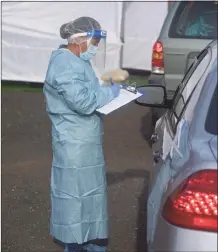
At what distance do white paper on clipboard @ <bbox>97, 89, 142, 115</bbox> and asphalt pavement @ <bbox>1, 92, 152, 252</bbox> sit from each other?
1390 millimetres

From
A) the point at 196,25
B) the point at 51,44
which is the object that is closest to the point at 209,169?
the point at 196,25

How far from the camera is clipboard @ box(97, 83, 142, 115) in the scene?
444cm

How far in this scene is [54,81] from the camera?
14.6 feet

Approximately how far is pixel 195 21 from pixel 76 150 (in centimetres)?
461

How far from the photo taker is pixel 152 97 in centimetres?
488

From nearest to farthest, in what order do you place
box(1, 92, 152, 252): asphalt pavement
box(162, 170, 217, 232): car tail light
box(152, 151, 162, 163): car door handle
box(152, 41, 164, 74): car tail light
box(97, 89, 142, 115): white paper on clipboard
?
box(162, 170, 217, 232): car tail light, box(152, 151, 162, 163): car door handle, box(97, 89, 142, 115): white paper on clipboard, box(1, 92, 152, 252): asphalt pavement, box(152, 41, 164, 74): car tail light

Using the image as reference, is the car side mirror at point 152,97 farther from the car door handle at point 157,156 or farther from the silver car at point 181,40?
the silver car at point 181,40

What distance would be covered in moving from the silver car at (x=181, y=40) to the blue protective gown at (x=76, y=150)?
3.74 metres

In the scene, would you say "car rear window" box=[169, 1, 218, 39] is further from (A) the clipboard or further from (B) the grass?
(B) the grass

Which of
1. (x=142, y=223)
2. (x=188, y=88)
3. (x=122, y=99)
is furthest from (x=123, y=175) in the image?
(x=188, y=88)

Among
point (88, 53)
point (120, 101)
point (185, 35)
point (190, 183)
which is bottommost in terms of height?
point (190, 183)

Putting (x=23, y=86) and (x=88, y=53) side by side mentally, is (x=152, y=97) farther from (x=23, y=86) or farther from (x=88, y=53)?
(x=23, y=86)

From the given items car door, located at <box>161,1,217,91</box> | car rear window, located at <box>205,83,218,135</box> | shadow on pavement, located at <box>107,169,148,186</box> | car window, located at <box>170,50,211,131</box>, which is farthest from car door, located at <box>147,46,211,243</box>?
car door, located at <box>161,1,217,91</box>

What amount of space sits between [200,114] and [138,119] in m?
7.27
